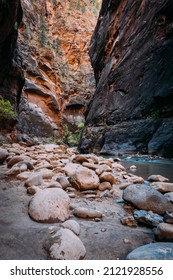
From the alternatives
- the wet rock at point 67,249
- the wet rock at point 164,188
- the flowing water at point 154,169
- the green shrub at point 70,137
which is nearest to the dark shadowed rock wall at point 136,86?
the flowing water at point 154,169

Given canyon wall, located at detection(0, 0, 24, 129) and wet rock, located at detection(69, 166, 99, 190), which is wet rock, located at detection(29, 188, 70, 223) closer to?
wet rock, located at detection(69, 166, 99, 190)

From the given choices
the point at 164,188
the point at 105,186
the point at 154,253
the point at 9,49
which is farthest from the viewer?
the point at 9,49

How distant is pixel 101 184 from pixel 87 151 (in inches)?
349

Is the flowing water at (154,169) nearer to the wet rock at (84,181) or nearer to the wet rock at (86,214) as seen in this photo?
the wet rock at (84,181)

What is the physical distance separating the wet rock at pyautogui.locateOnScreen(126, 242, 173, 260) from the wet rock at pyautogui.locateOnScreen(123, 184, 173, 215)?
52 centimetres

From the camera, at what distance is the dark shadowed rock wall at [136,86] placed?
666 centimetres

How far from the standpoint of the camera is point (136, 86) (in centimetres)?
846

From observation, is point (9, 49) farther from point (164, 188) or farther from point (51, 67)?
point (51, 67)

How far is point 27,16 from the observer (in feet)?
68.6

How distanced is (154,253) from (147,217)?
0.44 m

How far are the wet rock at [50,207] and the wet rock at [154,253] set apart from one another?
0.54 m

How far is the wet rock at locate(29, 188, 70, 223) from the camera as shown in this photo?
4.01 feet

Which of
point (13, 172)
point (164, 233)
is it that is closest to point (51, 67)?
point (13, 172)
